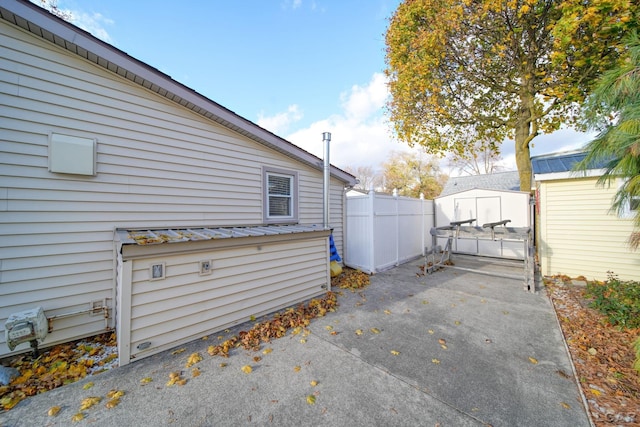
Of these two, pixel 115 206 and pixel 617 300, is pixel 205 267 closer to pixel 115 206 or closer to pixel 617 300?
pixel 115 206

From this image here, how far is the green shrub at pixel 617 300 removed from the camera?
142 inches

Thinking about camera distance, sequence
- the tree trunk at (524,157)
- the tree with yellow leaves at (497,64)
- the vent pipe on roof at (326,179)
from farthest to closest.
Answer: the tree trunk at (524,157), the vent pipe on roof at (326,179), the tree with yellow leaves at (497,64)

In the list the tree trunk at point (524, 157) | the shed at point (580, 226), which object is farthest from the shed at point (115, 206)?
the tree trunk at point (524, 157)

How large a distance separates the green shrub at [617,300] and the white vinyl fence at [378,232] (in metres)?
4.23

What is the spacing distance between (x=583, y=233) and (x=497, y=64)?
6.05 m

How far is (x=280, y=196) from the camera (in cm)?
598

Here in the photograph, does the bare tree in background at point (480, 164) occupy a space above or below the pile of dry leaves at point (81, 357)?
above

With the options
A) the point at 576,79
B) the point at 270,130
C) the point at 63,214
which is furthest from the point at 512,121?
the point at 63,214

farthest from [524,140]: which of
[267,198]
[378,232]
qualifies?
[267,198]

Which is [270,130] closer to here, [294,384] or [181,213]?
[181,213]

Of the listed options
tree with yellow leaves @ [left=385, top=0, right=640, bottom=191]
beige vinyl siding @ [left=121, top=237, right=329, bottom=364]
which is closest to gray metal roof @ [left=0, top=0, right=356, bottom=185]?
beige vinyl siding @ [left=121, top=237, right=329, bottom=364]

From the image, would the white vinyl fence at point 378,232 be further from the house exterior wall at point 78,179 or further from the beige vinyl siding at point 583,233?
the house exterior wall at point 78,179

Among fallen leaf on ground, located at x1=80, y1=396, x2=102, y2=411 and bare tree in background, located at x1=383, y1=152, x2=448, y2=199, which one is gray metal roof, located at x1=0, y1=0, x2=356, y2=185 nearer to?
fallen leaf on ground, located at x1=80, y1=396, x2=102, y2=411

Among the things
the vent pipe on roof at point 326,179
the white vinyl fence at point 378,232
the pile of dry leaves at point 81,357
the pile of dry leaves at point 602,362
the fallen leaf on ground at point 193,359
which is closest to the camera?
the pile of dry leaves at point 602,362
